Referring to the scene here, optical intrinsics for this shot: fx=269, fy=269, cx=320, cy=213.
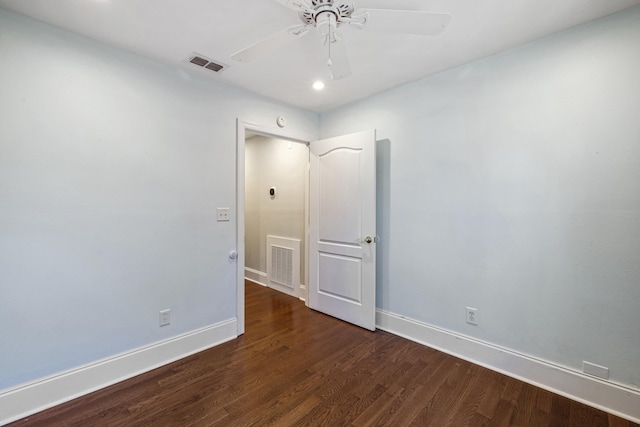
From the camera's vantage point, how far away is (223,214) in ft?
8.49

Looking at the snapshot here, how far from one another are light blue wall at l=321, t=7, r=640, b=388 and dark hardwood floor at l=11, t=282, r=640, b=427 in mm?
357

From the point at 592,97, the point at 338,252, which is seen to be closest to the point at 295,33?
the point at 592,97

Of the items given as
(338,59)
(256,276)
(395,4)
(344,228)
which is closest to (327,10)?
(338,59)

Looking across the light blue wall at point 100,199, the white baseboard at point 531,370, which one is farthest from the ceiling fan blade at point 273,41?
the white baseboard at point 531,370

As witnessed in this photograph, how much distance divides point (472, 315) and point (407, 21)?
2.21m

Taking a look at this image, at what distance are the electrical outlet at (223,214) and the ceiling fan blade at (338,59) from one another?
5.21ft

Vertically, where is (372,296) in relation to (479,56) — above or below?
below

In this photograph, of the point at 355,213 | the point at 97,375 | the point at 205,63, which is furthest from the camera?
the point at 355,213

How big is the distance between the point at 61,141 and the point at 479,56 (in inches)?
123

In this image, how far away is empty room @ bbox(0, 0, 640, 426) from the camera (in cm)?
166

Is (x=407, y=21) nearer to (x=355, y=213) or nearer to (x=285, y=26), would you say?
(x=285, y=26)

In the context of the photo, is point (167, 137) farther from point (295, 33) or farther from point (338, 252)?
point (338, 252)

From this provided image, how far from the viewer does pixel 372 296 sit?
276 cm

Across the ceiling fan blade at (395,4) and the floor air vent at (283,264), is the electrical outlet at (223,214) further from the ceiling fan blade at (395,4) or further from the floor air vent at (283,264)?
the ceiling fan blade at (395,4)
